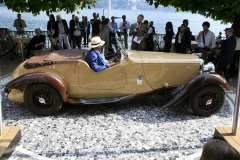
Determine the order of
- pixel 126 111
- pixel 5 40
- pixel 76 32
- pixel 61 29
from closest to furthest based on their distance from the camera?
pixel 126 111
pixel 61 29
pixel 5 40
pixel 76 32

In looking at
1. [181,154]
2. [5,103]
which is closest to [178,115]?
[181,154]

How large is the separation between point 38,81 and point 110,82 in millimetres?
1477

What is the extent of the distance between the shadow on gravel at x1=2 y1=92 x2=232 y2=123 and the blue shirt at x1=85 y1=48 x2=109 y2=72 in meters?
1.03

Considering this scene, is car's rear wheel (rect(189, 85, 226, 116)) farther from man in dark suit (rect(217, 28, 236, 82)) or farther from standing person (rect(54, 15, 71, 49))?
standing person (rect(54, 15, 71, 49))

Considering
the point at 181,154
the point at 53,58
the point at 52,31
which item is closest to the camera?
the point at 181,154

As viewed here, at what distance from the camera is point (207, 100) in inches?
198

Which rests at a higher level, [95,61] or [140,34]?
[140,34]

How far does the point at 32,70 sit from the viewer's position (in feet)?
16.2

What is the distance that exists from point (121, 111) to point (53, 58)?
1.91m

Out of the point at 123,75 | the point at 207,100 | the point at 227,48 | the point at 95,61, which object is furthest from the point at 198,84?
the point at 227,48

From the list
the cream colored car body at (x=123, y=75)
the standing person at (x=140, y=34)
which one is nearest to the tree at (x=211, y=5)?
the standing person at (x=140, y=34)

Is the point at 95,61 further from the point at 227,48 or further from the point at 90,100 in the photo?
the point at 227,48

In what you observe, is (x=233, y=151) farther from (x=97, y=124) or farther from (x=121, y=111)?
(x=121, y=111)

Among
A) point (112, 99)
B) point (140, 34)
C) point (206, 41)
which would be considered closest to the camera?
point (112, 99)
